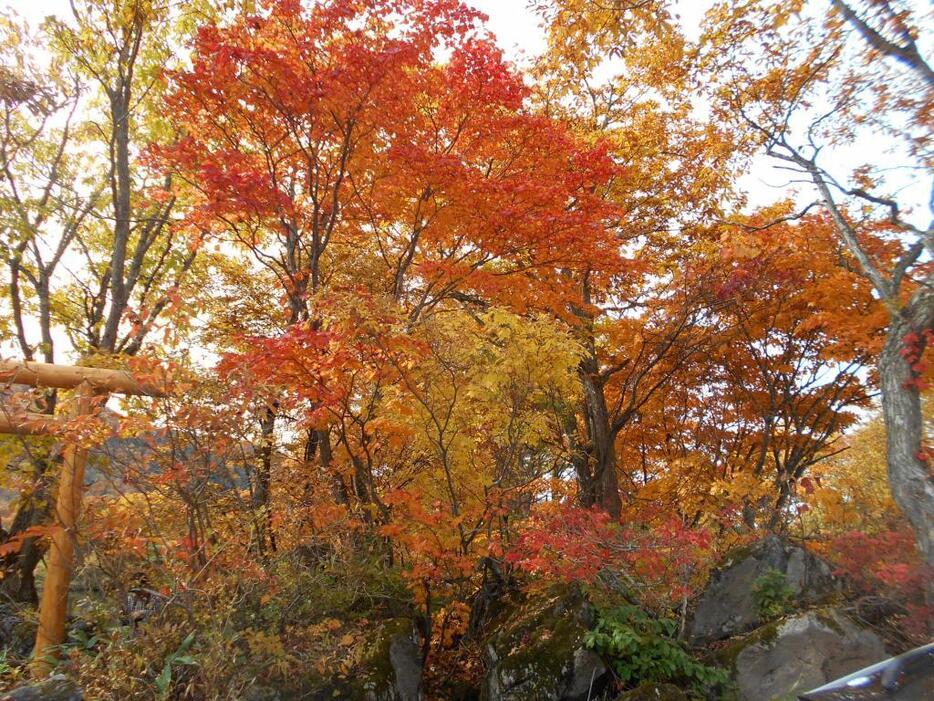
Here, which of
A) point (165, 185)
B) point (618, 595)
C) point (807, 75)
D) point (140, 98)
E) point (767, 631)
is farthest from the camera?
point (165, 185)

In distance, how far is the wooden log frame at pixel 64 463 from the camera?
4820 mm

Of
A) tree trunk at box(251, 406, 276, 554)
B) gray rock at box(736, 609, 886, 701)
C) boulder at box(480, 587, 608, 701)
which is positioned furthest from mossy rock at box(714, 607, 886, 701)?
tree trunk at box(251, 406, 276, 554)

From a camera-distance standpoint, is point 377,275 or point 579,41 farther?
point 579,41

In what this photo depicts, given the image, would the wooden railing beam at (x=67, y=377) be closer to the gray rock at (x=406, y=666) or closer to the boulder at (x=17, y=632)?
the boulder at (x=17, y=632)

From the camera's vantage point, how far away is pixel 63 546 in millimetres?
5113

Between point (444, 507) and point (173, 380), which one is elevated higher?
point (173, 380)

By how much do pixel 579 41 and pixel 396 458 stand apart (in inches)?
313

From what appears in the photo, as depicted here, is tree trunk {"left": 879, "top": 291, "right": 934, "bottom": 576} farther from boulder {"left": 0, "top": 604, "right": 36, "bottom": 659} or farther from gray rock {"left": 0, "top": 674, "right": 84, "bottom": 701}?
boulder {"left": 0, "top": 604, "right": 36, "bottom": 659}

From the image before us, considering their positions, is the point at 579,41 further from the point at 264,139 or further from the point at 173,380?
the point at 173,380

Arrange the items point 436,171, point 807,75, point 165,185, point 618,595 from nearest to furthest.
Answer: point 618,595, point 436,171, point 807,75, point 165,185

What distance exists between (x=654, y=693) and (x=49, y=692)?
491 centimetres

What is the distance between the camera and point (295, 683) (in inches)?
192

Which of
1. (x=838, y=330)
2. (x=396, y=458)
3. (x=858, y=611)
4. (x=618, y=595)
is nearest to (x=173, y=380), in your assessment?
(x=396, y=458)

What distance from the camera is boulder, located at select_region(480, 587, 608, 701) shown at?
541 centimetres
